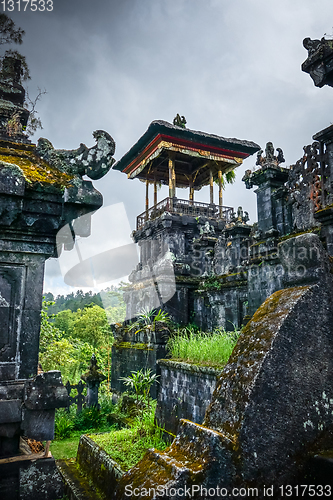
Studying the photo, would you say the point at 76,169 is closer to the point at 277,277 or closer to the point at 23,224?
the point at 23,224

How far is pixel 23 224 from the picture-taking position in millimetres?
2650

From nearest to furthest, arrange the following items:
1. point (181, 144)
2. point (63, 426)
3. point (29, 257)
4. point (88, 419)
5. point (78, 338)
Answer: point (29, 257) → point (63, 426) → point (88, 419) → point (181, 144) → point (78, 338)

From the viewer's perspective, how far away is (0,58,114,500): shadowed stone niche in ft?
7.89

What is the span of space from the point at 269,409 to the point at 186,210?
14.1m

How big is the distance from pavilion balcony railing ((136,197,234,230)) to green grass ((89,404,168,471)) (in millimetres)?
9231

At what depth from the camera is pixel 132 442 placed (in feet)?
18.4

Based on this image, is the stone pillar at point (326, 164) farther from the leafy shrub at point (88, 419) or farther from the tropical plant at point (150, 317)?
the leafy shrub at point (88, 419)

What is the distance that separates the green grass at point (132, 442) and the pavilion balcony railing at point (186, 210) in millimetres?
9231

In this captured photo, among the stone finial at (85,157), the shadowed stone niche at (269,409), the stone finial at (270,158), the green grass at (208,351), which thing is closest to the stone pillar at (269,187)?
the stone finial at (270,158)

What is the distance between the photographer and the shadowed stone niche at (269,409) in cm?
151

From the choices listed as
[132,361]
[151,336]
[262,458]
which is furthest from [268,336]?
[132,361]

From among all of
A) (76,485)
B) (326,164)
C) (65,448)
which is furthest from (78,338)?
(326,164)

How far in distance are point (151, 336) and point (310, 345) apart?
7.13 m

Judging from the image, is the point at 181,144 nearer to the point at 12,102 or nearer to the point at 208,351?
the point at 208,351
